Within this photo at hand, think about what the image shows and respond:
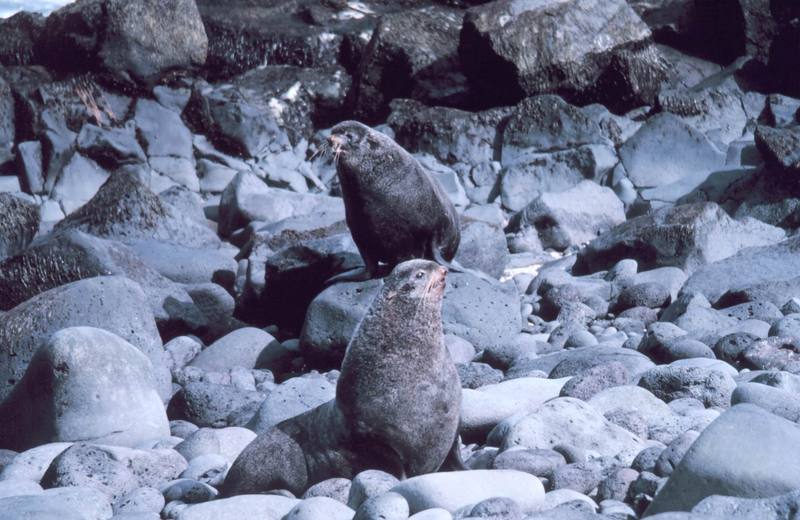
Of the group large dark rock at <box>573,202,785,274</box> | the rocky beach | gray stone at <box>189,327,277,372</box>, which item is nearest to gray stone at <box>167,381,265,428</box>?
the rocky beach

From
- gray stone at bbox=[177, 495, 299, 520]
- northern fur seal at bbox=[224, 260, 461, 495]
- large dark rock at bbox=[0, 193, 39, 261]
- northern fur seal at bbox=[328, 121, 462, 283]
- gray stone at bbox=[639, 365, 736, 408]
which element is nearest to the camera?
gray stone at bbox=[177, 495, 299, 520]

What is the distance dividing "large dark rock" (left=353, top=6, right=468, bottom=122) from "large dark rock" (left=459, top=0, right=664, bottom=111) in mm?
482

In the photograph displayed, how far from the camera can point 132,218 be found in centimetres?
1315

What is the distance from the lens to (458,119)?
61.0 feet

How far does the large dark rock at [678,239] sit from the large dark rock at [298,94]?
805 centimetres

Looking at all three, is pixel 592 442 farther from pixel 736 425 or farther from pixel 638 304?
pixel 638 304

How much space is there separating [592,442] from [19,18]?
18270mm

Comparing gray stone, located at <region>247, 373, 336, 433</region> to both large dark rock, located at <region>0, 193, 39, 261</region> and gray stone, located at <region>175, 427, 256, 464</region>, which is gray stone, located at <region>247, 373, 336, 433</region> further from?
large dark rock, located at <region>0, 193, 39, 261</region>

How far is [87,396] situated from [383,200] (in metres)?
3.27

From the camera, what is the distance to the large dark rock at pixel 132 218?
1305 centimetres

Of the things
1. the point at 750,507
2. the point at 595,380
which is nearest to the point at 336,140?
the point at 595,380

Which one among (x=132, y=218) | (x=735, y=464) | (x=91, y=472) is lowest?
(x=132, y=218)

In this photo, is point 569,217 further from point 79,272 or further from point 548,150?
point 79,272

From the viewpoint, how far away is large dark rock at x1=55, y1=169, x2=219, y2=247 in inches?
514
